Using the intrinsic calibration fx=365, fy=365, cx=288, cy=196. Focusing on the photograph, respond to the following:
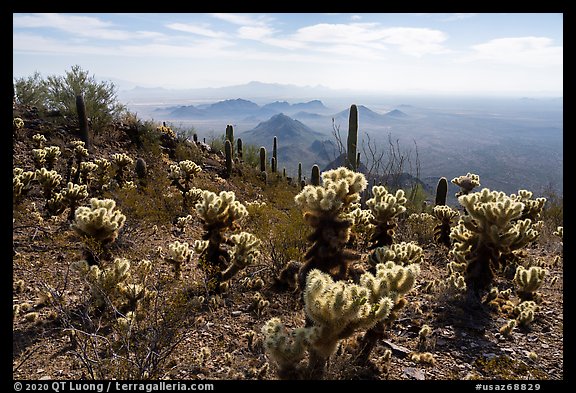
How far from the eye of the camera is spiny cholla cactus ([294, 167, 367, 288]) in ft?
16.6

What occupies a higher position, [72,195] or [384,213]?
[72,195]

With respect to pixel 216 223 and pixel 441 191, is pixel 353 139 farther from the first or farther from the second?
pixel 216 223

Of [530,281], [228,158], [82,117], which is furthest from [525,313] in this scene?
[228,158]

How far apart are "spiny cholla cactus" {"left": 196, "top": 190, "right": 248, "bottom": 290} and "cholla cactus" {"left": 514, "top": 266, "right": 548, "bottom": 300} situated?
183 inches

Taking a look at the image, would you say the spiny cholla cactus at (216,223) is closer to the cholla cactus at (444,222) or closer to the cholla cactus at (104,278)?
the cholla cactus at (104,278)

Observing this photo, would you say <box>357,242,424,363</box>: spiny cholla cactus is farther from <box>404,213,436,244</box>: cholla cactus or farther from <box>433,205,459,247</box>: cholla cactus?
<box>404,213,436,244</box>: cholla cactus

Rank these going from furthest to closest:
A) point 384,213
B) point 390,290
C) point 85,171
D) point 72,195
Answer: point 85,171
point 72,195
point 384,213
point 390,290

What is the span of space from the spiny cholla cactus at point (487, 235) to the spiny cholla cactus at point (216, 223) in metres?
3.73

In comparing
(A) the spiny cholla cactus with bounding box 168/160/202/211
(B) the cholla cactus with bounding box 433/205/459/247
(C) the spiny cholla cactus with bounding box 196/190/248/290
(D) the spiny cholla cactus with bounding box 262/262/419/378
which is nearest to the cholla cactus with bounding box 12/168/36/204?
(A) the spiny cholla cactus with bounding box 168/160/202/211

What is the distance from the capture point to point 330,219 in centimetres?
521

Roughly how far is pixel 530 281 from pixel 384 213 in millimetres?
2568

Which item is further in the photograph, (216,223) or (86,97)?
(86,97)
